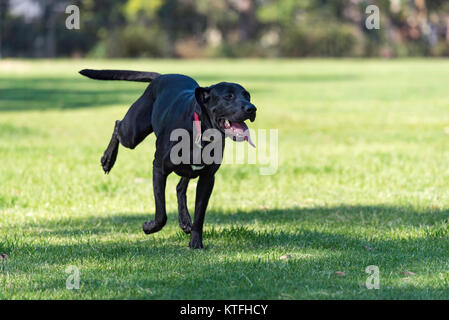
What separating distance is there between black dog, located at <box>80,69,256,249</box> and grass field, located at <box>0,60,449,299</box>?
13.0 inches

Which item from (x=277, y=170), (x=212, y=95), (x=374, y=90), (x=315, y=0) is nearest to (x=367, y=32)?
(x=315, y=0)

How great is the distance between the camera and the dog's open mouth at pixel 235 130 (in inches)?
222

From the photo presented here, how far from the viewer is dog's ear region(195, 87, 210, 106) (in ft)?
18.8

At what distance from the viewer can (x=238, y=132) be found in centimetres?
565

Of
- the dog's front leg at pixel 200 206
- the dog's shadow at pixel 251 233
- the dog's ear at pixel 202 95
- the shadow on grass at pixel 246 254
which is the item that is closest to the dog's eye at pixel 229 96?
the dog's ear at pixel 202 95

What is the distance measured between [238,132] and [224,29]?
244ft

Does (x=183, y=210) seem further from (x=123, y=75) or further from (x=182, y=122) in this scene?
(x=123, y=75)

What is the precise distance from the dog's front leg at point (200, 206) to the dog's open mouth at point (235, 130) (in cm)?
62
